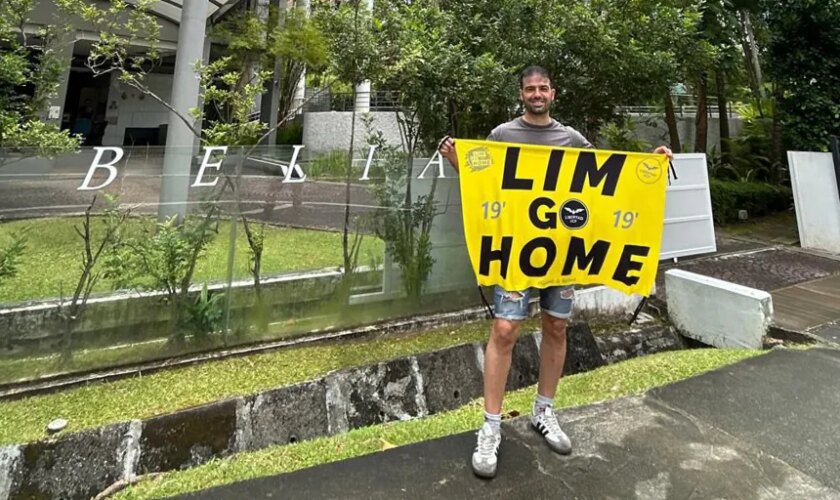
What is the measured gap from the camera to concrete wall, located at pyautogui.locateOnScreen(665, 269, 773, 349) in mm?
4141

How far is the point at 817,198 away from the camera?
7410 mm

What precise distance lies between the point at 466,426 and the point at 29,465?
7.58ft

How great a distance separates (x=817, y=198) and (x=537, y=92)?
7208 mm

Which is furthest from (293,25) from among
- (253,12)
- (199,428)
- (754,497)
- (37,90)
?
(754,497)

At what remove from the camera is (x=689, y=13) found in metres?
5.09

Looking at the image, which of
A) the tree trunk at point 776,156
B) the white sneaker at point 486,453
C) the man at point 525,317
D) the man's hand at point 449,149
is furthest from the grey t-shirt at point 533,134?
the tree trunk at point 776,156

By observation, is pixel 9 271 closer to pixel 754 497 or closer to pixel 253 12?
pixel 754 497

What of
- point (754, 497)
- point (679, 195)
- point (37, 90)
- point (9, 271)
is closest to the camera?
point (754, 497)

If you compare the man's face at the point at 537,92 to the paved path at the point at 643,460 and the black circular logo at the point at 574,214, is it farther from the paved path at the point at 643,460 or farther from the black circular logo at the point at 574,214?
the paved path at the point at 643,460

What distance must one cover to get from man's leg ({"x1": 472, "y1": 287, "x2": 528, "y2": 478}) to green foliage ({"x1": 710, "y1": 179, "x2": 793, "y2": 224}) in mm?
8775

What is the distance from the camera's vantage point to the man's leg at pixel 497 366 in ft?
7.77

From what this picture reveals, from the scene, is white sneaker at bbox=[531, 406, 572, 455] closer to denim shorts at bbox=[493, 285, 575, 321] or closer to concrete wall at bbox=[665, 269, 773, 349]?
denim shorts at bbox=[493, 285, 575, 321]

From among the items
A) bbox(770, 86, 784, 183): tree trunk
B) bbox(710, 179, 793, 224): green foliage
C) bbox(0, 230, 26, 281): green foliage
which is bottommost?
bbox(0, 230, 26, 281): green foliage

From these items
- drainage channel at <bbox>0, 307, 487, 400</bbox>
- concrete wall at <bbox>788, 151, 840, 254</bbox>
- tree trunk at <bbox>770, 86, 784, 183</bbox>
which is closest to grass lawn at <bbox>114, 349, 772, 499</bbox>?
drainage channel at <bbox>0, 307, 487, 400</bbox>
